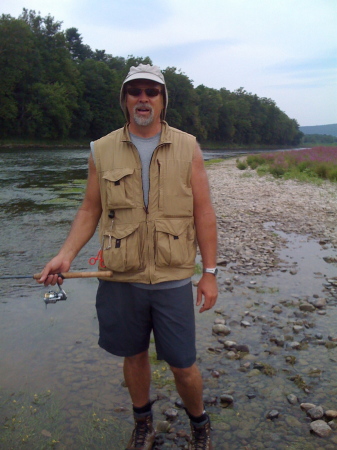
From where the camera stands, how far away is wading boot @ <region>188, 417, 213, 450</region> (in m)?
3.06

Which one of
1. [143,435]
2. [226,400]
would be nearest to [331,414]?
[226,400]

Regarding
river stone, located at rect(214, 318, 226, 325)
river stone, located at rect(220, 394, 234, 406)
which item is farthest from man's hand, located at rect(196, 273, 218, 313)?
river stone, located at rect(214, 318, 226, 325)

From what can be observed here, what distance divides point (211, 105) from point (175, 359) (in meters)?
126

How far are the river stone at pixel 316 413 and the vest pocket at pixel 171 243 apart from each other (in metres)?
1.69

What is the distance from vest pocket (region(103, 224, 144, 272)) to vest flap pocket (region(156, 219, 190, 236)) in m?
0.15

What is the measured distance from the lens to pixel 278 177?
79.6 feet

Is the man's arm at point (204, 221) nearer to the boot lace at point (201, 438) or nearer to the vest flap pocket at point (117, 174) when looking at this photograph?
the vest flap pocket at point (117, 174)

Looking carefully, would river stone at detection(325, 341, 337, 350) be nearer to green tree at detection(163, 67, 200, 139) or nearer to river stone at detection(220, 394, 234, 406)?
river stone at detection(220, 394, 234, 406)

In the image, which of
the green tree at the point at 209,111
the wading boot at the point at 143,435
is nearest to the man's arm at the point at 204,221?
the wading boot at the point at 143,435

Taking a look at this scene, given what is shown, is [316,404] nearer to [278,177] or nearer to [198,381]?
[198,381]

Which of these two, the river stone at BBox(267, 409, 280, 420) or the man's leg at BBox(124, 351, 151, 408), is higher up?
the man's leg at BBox(124, 351, 151, 408)

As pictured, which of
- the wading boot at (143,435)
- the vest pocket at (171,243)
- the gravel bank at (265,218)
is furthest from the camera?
the gravel bank at (265,218)

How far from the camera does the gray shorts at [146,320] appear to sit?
2.82 metres

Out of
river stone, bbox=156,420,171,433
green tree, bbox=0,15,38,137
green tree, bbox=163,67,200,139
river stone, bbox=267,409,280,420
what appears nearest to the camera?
river stone, bbox=156,420,171,433
